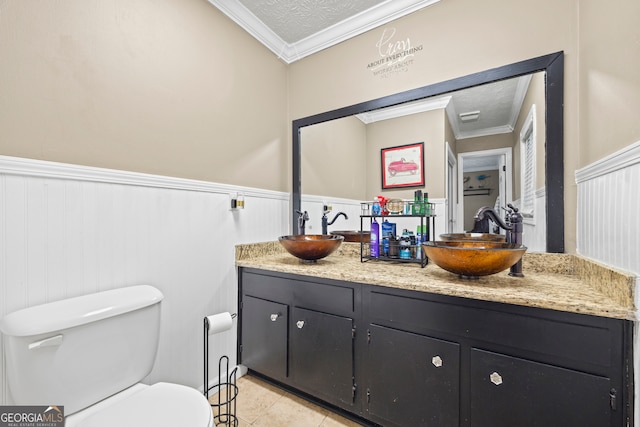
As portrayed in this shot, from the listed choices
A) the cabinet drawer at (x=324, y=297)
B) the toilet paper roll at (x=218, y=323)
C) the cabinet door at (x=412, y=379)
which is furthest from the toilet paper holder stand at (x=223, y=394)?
the cabinet door at (x=412, y=379)

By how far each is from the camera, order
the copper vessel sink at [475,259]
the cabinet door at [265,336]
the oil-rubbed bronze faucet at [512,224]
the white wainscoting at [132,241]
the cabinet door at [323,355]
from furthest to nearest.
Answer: the cabinet door at [265,336], the cabinet door at [323,355], the oil-rubbed bronze faucet at [512,224], the copper vessel sink at [475,259], the white wainscoting at [132,241]

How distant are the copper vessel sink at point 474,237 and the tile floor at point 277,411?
1.16 metres

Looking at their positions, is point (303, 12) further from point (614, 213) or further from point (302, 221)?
point (614, 213)

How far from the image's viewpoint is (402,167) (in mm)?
1858

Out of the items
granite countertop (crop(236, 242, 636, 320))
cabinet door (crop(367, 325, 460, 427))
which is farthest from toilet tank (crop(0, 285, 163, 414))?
cabinet door (crop(367, 325, 460, 427))

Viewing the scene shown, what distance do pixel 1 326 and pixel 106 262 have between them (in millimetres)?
394

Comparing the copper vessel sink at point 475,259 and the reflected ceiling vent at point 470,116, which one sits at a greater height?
the reflected ceiling vent at point 470,116

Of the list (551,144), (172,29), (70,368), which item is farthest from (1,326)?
(551,144)

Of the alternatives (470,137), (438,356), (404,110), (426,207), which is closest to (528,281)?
(438,356)

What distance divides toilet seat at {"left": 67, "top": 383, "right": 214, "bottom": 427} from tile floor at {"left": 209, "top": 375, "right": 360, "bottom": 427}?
0.63m

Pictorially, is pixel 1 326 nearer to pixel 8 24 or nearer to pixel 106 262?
pixel 106 262

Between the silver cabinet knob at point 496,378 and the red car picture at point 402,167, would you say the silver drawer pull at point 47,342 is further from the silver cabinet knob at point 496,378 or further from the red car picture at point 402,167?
the red car picture at point 402,167

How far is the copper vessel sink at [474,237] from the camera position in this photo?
1.56m

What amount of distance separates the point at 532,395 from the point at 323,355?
93 cm
